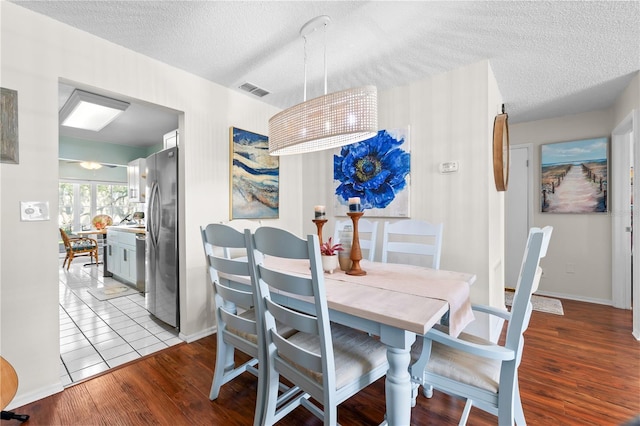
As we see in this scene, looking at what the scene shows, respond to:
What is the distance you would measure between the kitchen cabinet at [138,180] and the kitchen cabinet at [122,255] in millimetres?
790

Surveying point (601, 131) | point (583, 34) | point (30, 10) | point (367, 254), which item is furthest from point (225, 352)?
point (601, 131)

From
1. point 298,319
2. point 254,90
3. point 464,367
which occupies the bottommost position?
point 464,367

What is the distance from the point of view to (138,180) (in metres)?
5.08

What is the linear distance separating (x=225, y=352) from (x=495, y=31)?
107 inches

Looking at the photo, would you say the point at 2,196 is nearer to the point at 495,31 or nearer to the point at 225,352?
the point at 225,352

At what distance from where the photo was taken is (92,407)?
5.59ft

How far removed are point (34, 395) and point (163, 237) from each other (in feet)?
4.48

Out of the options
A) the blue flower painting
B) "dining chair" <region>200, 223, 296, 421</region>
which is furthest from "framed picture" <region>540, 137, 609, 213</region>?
"dining chair" <region>200, 223, 296, 421</region>

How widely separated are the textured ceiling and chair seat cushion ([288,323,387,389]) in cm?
189

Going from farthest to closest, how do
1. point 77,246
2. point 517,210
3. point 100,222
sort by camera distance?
1. point 100,222
2. point 77,246
3. point 517,210

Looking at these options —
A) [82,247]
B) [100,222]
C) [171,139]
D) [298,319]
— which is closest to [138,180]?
[100,222]

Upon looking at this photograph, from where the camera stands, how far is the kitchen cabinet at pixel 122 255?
154 inches

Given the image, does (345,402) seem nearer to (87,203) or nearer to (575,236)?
(575,236)

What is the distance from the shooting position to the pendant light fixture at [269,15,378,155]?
167 cm
